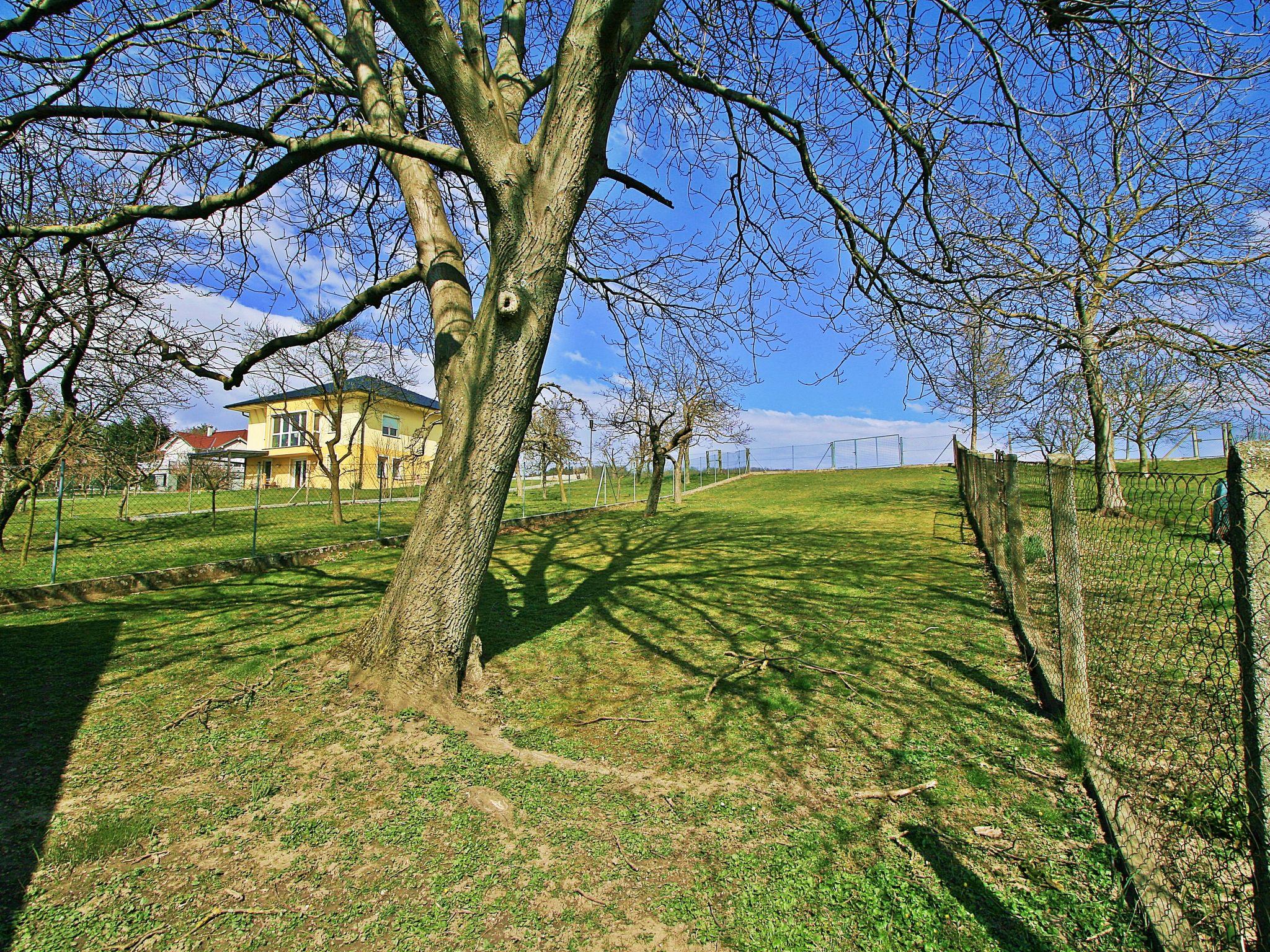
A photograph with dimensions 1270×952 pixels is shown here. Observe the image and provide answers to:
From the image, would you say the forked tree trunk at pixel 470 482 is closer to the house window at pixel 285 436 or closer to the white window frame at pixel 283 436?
the house window at pixel 285 436

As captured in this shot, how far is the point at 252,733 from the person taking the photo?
3184 mm

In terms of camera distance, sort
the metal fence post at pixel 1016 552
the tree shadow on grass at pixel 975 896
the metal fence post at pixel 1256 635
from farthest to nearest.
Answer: the metal fence post at pixel 1016 552, the tree shadow on grass at pixel 975 896, the metal fence post at pixel 1256 635

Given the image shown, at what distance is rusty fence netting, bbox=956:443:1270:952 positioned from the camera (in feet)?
5.16

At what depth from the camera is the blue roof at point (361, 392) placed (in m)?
13.4

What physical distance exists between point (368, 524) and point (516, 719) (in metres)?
12.1

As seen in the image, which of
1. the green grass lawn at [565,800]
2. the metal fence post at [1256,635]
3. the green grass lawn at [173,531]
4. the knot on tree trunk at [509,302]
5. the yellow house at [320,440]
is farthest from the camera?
the yellow house at [320,440]

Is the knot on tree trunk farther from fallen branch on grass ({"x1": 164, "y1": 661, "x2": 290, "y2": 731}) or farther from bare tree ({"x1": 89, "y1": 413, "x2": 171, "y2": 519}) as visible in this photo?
bare tree ({"x1": 89, "y1": 413, "x2": 171, "y2": 519})

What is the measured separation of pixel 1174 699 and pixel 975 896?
2.29 meters

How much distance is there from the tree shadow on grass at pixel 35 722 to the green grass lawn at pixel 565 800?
0.02 meters

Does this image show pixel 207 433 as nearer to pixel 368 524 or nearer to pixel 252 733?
pixel 368 524

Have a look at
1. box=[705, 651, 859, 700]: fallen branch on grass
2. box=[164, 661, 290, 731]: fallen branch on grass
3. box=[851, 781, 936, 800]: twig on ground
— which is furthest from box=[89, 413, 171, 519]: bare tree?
box=[851, 781, 936, 800]: twig on ground

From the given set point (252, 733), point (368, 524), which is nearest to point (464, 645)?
point (252, 733)

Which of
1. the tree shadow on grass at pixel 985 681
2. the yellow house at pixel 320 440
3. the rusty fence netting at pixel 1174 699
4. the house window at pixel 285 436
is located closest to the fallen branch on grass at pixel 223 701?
the rusty fence netting at pixel 1174 699

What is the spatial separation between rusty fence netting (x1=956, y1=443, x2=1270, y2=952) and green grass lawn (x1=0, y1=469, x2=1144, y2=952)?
185 mm
